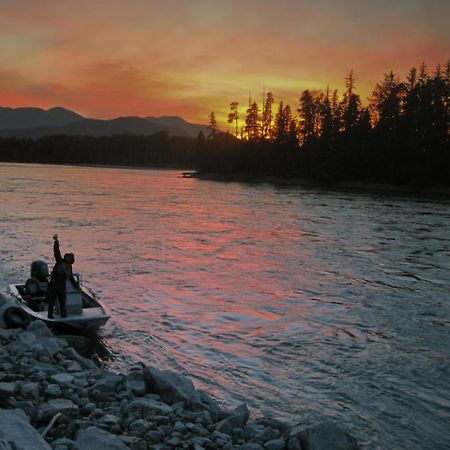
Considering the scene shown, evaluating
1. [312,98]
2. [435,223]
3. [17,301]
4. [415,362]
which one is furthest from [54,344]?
[312,98]

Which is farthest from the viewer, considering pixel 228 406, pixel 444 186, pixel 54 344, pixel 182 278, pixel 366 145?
pixel 366 145

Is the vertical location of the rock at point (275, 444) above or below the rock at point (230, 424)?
below

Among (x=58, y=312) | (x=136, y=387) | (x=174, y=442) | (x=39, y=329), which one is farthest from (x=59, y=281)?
(x=174, y=442)

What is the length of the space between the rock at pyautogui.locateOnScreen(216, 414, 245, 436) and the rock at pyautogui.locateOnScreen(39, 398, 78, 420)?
214cm

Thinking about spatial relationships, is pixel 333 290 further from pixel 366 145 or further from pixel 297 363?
pixel 366 145

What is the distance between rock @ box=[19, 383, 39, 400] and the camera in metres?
7.54

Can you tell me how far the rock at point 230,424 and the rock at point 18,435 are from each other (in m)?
2.85

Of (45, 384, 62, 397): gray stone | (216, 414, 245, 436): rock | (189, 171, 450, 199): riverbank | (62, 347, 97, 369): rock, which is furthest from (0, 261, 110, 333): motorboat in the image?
(189, 171, 450, 199): riverbank

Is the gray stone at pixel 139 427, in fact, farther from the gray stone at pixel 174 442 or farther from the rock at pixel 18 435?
the rock at pixel 18 435

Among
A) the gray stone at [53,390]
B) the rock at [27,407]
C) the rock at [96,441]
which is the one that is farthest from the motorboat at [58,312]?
the rock at [96,441]

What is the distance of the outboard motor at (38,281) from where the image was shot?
15.1 m

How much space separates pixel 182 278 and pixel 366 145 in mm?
78202

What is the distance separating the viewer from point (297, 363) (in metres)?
12.1

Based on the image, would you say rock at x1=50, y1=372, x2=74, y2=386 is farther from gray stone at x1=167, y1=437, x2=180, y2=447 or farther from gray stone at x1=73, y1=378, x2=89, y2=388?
gray stone at x1=167, y1=437, x2=180, y2=447
